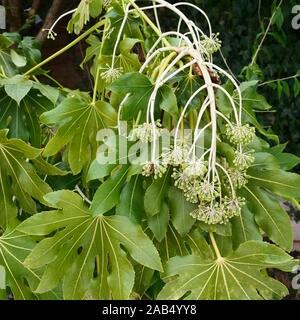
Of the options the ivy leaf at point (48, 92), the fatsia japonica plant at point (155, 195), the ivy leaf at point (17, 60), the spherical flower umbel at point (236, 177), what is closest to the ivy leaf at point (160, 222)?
the fatsia japonica plant at point (155, 195)

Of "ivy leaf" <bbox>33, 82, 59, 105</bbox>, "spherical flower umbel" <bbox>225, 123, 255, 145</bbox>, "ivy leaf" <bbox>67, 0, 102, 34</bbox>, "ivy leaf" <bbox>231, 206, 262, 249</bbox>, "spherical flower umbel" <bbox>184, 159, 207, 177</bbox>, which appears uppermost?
"ivy leaf" <bbox>67, 0, 102, 34</bbox>

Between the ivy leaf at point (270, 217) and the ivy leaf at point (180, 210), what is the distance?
0.11m

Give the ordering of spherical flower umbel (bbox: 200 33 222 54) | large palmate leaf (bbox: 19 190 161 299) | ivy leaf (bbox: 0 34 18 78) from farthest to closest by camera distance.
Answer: ivy leaf (bbox: 0 34 18 78) → spherical flower umbel (bbox: 200 33 222 54) → large palmate leaf (bbox: 19 190 161 299)

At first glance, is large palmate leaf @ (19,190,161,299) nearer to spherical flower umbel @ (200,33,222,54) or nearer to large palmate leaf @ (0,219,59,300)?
large palmate leaf @ (0,219,59,300)

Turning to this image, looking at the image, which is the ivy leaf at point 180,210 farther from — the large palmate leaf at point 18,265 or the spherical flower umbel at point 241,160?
the large palmate leaf at point 18,265

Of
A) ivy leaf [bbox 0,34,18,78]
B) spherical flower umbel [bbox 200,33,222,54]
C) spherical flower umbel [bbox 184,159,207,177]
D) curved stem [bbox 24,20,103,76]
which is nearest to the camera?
spherical flower umbel [bbox 184,159,207,177]

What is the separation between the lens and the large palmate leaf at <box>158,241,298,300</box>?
0.62 meters

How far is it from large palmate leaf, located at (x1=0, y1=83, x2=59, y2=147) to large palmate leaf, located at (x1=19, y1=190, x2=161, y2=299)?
0.28m

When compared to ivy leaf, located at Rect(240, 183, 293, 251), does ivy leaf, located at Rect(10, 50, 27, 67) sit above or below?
above

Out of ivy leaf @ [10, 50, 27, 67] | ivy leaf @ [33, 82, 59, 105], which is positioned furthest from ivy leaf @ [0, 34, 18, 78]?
ivy leaf @ [33, 82, 59, 105]

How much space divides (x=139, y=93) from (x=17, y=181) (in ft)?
1.01

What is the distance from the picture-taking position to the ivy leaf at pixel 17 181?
760 millimetres
